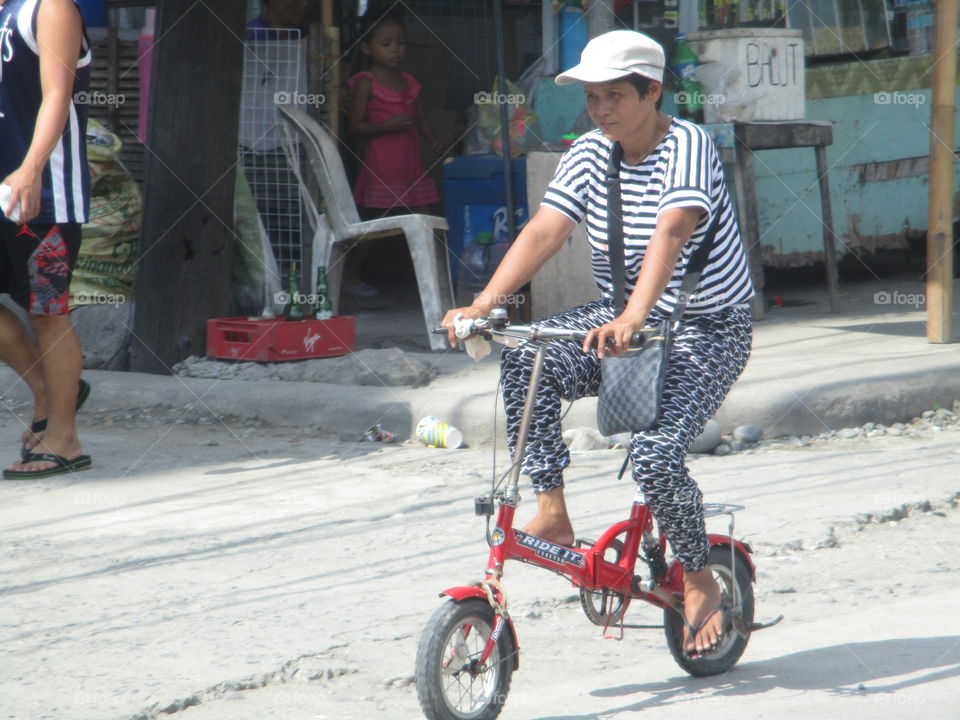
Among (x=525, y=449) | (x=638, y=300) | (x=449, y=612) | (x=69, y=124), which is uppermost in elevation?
(x=69, y=124)

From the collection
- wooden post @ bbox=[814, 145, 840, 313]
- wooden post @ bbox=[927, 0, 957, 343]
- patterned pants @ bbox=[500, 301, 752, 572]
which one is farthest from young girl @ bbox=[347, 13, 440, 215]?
patterned pants @ bbox=[500, 301, 752, 572]

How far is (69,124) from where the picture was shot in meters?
Answer: 5.00

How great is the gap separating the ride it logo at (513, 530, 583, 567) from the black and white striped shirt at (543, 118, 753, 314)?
0.68m

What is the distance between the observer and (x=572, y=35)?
843 cm

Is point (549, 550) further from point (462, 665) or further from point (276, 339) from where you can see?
point (276, 339)

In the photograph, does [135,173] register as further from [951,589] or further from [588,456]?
[951,589]

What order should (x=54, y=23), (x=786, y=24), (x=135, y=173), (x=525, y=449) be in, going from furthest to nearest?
(x=786, y=24), (x=135, y=173), (x=54, y=23), (x=525, y=449)

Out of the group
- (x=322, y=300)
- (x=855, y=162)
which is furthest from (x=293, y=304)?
(x=855, y=162)

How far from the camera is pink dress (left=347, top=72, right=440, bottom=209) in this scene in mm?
8820

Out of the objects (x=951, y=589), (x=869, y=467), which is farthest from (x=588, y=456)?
(x=951, y=589)

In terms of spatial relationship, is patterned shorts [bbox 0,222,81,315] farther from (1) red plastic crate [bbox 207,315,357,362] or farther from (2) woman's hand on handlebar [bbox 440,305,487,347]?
(2) woman's hand on handlebar [bbox 440,305,487,347]

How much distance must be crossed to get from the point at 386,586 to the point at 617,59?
67.6 inches

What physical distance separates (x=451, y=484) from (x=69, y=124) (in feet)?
6.57

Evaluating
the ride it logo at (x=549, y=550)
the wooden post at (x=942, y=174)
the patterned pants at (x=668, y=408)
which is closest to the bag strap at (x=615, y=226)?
the patterned pants at (x=668, y=408)
